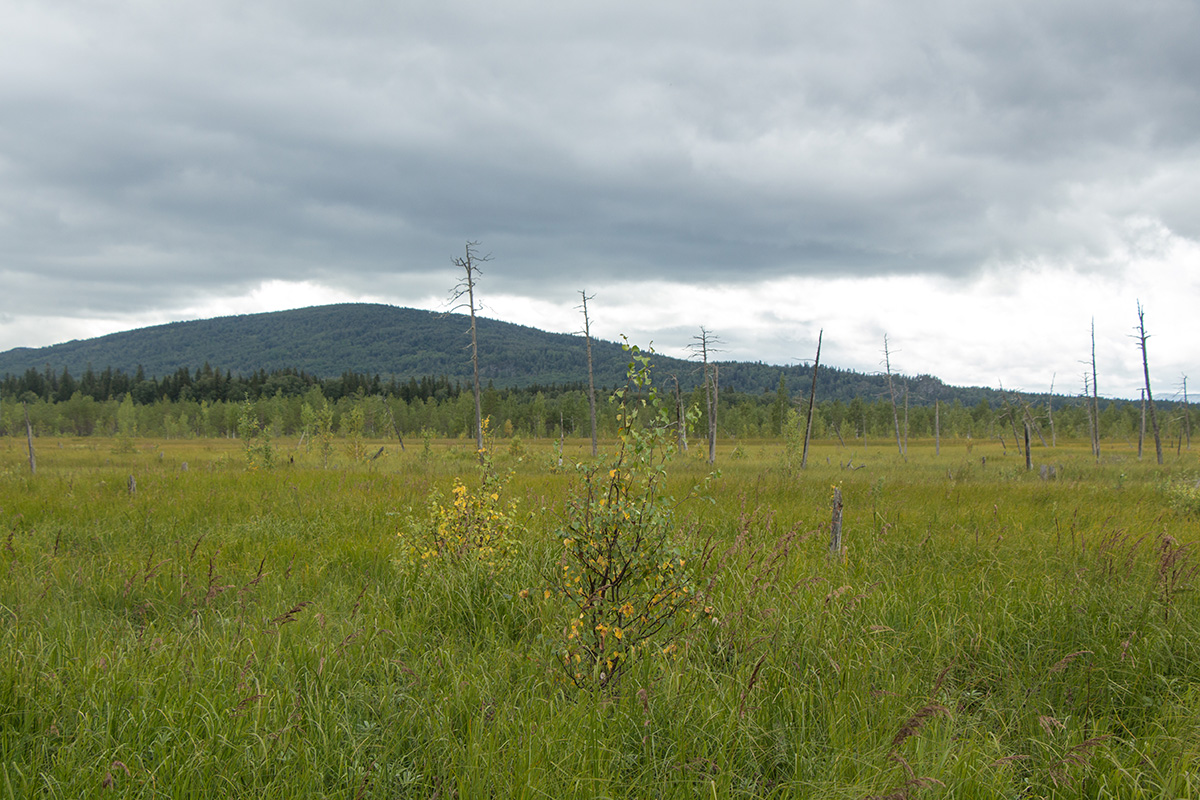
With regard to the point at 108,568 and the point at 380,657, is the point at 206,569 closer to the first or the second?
the point at 108,568

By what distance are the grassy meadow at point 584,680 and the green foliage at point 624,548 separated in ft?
0.24

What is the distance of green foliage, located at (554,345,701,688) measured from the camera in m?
3.67

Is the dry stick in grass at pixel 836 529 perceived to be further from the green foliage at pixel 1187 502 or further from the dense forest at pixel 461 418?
the dense forest at pixel 461 418

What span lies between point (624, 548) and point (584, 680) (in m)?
0.83

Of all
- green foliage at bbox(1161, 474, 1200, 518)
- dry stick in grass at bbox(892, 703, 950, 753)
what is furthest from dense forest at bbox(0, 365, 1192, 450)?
dry stick in grass at bbox(892, 703, 950, 753)

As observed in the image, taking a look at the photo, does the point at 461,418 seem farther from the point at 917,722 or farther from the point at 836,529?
the point at 917,722

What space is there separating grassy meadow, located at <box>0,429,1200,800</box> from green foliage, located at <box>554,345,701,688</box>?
2.9 inches

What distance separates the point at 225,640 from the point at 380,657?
1047 mm

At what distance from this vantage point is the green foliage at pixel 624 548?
12.0 ft

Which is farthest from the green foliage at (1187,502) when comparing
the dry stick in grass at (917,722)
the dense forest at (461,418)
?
the dense forest at (461,418)

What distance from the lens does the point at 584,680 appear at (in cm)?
367

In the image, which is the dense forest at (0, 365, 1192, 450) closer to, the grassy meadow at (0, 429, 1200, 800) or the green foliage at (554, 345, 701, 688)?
the grassy meadow at (0, 429, 1200, 800)

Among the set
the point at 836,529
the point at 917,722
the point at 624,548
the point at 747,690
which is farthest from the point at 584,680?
the point at 836,529

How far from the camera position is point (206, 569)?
687cm
